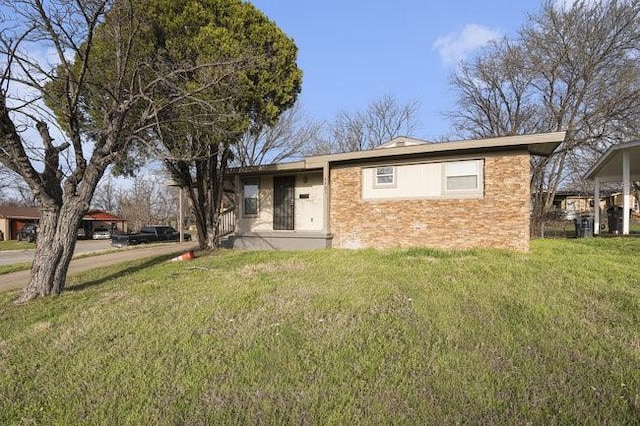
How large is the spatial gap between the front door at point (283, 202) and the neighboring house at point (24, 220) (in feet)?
Result: 103

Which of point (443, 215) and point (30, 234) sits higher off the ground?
point (443, 215)

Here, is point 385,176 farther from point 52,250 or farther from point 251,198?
point 52,250

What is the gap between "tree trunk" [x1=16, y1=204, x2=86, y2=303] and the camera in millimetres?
7301

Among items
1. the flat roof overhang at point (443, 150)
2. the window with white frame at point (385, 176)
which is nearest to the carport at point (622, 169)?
the flat roof overhang at point (443, 150)

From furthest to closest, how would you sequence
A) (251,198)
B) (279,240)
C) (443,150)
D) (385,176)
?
(251,198) < (279,240) < (385,176) < (443,150)

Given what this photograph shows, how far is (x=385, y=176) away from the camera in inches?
469

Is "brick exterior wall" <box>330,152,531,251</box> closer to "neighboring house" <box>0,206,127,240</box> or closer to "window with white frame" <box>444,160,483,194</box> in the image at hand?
"window with white frame" <box>444,160,483,194</box>

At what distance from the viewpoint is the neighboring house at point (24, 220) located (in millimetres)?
40500

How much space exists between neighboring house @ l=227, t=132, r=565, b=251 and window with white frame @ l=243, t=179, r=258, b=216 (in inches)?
1.4

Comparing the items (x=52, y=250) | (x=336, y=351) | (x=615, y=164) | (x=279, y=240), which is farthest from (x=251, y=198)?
(x=615, y=164)

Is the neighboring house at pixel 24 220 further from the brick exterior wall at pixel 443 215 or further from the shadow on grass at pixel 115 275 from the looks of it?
the brick exterior wall at pixel 443 215

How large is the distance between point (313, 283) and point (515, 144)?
6354 millimetres

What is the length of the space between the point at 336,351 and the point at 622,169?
16.5 metres

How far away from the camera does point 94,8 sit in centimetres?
791
